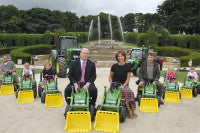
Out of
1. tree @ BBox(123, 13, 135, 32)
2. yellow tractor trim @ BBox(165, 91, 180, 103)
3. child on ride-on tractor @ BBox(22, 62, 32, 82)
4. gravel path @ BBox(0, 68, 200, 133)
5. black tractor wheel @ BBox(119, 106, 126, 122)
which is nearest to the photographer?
gravel path @ BBox(0, 68, 200, 133)

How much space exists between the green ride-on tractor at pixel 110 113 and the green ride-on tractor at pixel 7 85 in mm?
5564

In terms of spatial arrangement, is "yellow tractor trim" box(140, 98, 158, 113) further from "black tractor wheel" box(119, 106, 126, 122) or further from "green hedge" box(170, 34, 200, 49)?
"green hedge" box(170, 34, 200, 49)

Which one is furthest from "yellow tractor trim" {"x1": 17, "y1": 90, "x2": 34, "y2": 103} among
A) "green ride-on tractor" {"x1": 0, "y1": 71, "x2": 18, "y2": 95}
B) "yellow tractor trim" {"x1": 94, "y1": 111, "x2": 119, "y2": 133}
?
"yellow tractor trim" {"x1": 94, "y1": 111, "x2": 119, "y2": 133}

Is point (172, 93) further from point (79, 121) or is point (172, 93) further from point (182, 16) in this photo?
point (182, 16)

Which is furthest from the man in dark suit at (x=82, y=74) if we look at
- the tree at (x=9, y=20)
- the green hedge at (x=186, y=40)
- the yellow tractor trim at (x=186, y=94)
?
the tree at (x=9, y=20)

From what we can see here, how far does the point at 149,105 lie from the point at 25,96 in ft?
15.1

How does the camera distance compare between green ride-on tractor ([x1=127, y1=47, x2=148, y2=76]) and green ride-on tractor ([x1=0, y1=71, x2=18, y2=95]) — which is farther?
green ride-on tractor ([x1=127, y1=47, x2=148, y2=76])

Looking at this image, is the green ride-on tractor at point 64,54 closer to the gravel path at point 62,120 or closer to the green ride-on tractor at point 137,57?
the green ride-on tractor at point 137,57

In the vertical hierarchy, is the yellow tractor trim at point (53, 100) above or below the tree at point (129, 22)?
below

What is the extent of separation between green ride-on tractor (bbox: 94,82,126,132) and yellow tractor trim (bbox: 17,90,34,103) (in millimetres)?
3655

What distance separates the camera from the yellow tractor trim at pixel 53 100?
7.32m

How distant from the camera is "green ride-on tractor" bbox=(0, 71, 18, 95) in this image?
368 inches

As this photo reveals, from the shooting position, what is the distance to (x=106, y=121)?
525 cm

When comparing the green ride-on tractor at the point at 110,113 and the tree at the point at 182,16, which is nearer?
the green ride-on tractor at the point at 110,113
